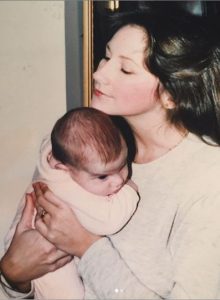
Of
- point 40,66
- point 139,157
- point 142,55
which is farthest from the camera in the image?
point 40,66

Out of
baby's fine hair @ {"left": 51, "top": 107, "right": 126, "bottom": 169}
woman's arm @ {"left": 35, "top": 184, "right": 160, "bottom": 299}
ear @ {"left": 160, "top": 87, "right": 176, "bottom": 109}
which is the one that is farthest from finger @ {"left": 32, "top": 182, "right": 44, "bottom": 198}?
ear @ {"left": 160, "top": 87, "right": 176, "bottom": 109}

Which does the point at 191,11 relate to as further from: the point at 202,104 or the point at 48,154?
the point at 48,154

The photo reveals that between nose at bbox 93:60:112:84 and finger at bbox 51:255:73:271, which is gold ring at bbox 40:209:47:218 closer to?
finger at bbox 51:255:73:271

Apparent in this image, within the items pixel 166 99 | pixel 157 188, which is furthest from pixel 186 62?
pixel 157 188

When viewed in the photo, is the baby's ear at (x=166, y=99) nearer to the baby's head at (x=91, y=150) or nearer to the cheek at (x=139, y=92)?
the cheek at (x=139, y=92)

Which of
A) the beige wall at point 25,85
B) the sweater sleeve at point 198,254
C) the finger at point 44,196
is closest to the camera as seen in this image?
the sweater sleeve at point 198,254

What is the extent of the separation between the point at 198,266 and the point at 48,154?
43 cm

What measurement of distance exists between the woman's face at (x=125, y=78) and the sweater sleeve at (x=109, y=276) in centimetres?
33

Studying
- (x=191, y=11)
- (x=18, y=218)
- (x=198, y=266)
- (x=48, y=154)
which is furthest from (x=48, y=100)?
(x=198, y=266)

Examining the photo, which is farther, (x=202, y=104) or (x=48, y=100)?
(x=48, y=100)

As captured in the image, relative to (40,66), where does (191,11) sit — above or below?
above

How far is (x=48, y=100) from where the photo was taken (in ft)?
3.58

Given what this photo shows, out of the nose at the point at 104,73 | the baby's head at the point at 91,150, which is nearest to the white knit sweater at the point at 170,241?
the baby's head at the point at 91,150

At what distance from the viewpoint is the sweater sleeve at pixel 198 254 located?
2.45 feet
